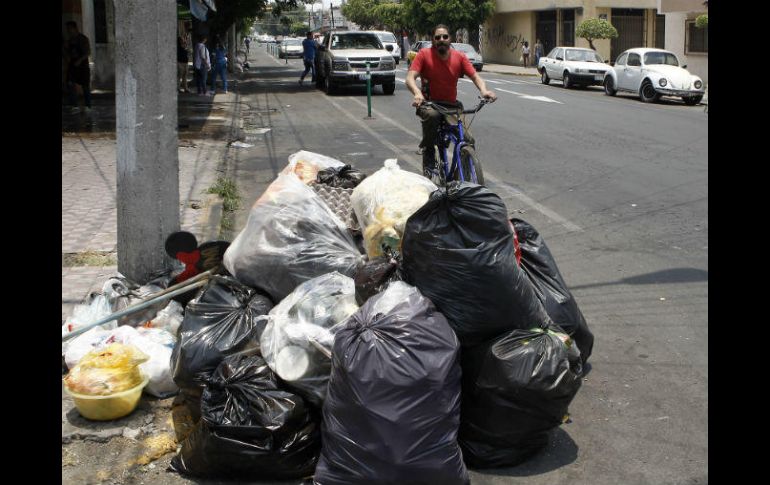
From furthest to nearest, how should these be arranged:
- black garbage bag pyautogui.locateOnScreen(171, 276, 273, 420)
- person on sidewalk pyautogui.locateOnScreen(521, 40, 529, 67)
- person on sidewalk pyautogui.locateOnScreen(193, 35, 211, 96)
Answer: person on sidewalk pyautogui.locateOnScreen(521, 40, 529, 67)
person on sidewalk pyautogui.locateOnScreen(193, 35, 211, 96)
black garbage bag pyautogui.locateOnScreen(171, 276, 273, 420)

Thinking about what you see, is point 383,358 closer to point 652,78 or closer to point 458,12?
point 652,78

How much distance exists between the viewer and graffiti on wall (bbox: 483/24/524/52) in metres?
51.4

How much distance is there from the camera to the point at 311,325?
3.88m

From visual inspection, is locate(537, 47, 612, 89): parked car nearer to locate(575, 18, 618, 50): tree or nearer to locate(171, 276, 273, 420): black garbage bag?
locate(575, 18, 618, 50): tree

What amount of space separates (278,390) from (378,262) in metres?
0.88

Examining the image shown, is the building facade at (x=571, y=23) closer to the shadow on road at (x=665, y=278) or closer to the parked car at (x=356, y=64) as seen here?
the parked car at (x=356, y=64)

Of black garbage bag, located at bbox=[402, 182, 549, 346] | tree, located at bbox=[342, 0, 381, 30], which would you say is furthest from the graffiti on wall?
black garbage bag, located at bbox=[402, 182, 549, 346]

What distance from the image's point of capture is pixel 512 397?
11.6ft

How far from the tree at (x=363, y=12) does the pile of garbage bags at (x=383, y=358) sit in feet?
287

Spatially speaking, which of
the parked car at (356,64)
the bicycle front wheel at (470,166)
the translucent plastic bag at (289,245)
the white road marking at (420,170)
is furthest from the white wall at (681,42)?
the translucent plastic bag at (289,245)

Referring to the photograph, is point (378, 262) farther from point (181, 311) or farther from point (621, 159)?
point (621, 159)

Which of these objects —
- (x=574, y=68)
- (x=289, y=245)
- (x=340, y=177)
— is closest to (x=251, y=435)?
(x=289, y=245)
